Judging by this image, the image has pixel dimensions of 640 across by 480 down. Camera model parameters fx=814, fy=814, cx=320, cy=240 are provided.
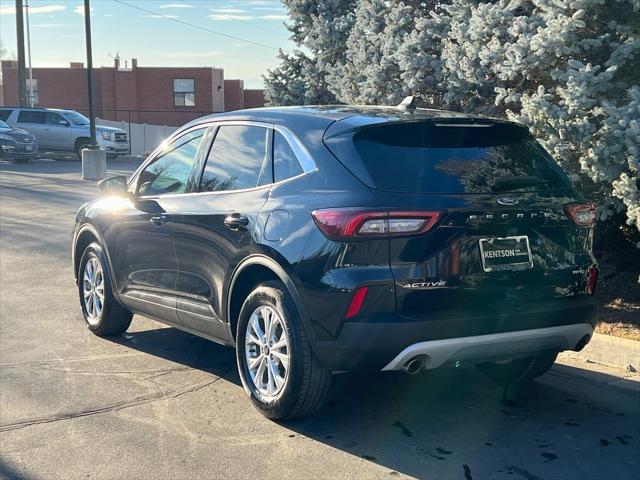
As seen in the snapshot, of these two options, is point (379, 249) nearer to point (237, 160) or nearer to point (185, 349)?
point (237, 160)

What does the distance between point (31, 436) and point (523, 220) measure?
3.00 m

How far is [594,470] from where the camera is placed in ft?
13.6

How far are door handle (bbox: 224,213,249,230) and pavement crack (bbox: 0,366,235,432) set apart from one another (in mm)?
1200

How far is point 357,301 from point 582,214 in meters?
1.52

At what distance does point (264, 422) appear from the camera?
481 cm

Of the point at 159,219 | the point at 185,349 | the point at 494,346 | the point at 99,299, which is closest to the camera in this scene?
the point at 494,346

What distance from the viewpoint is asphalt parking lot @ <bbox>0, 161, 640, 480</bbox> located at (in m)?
4.17

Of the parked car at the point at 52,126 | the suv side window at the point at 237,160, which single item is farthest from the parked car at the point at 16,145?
the suv side window at the point at 237,160

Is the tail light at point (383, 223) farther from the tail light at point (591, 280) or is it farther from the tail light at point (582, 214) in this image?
the tail light at point (591, 280)

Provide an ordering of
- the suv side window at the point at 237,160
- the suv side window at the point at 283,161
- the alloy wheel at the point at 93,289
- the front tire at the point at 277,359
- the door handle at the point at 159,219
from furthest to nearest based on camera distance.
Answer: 1. the alloy wheel at the point at 93,289
2. the door handle at the point at 159,219
3. the suv side window at the point at 237,160
4. the suv side window at the point at 283,161
5. the front tire at the point at 277,359

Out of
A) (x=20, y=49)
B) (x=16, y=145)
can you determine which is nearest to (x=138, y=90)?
(x=20, y=49)

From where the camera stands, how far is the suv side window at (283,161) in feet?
15.7

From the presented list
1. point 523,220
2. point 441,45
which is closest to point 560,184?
point 523,220

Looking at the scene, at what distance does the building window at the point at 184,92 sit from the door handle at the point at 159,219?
44584mm
